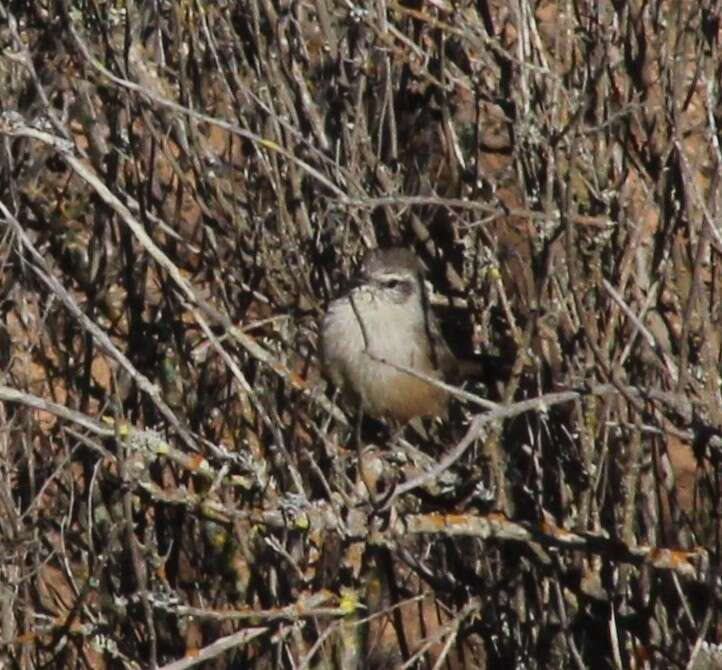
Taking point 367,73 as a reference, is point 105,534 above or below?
below

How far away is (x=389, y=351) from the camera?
632cm

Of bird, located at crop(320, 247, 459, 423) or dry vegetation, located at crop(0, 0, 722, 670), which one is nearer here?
dry vegetation, located at crop(0, 0, 722, 670)

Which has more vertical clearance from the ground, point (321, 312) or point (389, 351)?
point (321, 312)

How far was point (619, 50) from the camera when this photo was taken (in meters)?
5.34

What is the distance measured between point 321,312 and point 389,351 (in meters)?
0.44

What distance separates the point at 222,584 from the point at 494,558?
3.38 ft

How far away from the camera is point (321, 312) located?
19.6 feet

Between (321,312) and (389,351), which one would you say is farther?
(389,351)

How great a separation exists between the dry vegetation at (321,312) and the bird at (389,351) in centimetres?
11

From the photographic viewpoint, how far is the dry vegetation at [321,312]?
A: 490 cm

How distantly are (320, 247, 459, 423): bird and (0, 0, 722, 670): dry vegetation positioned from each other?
108 millimetres

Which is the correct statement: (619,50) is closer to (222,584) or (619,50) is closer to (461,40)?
(461,40)

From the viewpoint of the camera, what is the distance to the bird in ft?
19.5

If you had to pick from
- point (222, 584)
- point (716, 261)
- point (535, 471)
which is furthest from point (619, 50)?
point (222, 584)
